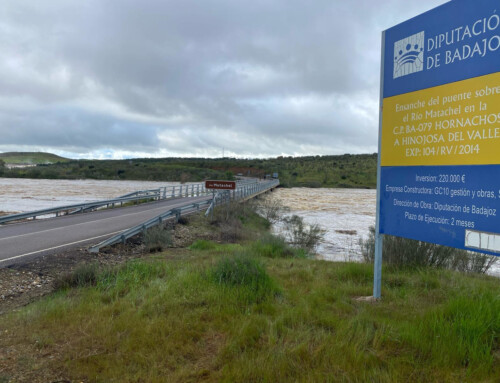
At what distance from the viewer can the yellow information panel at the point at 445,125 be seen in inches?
164

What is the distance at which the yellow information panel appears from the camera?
164 inches

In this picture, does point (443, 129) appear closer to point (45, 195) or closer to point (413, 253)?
point (413, 253)

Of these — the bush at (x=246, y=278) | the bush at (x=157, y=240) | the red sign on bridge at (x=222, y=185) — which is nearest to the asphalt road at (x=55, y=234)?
the bush at (x=157, y=240)

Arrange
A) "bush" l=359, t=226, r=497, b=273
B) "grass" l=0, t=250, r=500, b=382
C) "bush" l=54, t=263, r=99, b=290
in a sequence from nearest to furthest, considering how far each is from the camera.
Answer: "grass" l=0, t=250, r=500, b=382
"bush" l=54, t=263, r=99, b=290
"bush" l=359, t=226, r=497, b=273

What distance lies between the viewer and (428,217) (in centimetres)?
484

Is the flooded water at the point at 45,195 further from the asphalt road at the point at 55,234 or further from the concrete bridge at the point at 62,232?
the asphalt road at the point at 55,234

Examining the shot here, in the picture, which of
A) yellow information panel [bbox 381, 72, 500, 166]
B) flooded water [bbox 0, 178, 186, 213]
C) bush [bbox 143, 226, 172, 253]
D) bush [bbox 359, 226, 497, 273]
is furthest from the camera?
flooded water [bbox 0, 178, 186, 213]

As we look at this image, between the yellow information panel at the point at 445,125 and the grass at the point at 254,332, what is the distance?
1.70m

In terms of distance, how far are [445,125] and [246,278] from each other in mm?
3306

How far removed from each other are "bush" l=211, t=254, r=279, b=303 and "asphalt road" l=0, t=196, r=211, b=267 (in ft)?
19.0

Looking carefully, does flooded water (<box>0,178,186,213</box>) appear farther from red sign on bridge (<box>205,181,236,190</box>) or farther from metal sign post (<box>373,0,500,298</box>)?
metal sign post (<box>373,0,500,298</box>)

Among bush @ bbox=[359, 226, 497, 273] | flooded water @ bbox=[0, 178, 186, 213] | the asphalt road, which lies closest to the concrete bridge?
the asphalt road

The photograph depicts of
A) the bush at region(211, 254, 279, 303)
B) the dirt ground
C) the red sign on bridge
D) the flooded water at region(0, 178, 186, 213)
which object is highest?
the red sign on bridge

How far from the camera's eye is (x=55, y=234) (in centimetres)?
1388
